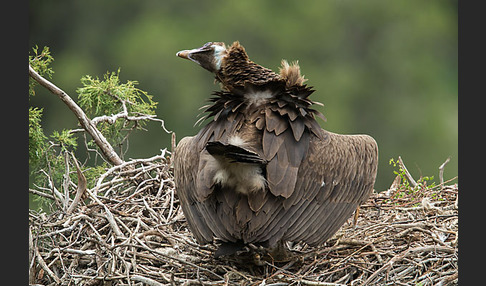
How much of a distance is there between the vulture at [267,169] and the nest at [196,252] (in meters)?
0.19

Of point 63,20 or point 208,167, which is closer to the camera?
point 208,167

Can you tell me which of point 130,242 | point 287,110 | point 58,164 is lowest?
point 130,242

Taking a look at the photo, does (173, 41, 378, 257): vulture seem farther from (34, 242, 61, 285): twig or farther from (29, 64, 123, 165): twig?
(29, 64, 123, 165): twig

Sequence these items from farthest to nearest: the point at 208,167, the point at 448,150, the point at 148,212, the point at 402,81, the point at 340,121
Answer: the point at 402,81 → the point at 340,121 → the point at 448,150 → the point at 148,212 → the point at 208,167

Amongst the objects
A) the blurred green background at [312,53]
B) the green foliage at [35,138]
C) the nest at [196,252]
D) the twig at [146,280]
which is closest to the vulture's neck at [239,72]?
the nest at [196,252]

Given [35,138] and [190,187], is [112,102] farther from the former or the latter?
[190,187]

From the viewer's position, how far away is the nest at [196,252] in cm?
391

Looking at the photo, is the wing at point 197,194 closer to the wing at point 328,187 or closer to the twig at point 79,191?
the wing at point 328,187

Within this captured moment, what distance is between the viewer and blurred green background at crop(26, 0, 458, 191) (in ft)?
37.6

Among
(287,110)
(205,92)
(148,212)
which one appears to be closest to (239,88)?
(287,110)

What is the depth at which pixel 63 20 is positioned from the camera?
12.8 meters

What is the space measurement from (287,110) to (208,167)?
621 millimetres

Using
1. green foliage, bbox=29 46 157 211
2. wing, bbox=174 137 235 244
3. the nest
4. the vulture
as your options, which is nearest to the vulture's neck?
the vulture

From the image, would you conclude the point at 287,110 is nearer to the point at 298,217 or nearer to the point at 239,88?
the point at 239,88
